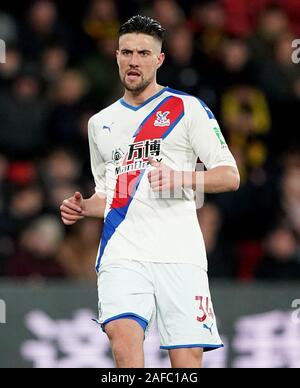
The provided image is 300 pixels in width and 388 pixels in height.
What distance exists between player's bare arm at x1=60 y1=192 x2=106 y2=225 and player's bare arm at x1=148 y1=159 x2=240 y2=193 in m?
0.59

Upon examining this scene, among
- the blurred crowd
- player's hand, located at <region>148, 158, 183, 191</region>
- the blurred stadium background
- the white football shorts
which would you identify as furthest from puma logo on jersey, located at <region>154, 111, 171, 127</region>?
the blurred crowd

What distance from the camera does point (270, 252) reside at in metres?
10.6

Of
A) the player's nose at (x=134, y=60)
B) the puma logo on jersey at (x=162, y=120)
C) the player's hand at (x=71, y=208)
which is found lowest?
the player's hand at (x=71, y=208)

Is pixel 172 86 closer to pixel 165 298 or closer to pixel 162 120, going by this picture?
pixel 162 120

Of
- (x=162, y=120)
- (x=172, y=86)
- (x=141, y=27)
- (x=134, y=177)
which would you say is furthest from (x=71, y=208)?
(x=172, y=86)

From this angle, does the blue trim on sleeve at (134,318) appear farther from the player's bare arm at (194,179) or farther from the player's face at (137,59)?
the player's face at (137,59)

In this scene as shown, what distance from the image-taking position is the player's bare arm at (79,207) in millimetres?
6441

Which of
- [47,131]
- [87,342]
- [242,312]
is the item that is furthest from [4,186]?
[242,312]

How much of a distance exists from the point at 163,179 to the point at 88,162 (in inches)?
206

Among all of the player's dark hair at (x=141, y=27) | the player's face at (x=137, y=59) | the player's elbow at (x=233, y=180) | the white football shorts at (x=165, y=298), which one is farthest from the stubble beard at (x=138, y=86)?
the white football shorts at (x=165, y=298)

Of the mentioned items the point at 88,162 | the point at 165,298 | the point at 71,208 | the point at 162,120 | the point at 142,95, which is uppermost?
the point at 88,162

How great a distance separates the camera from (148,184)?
629 cm

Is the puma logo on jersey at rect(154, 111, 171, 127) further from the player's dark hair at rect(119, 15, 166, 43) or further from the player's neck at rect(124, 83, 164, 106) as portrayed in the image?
the player's dark hair at rect(119, 15, 166, 43)

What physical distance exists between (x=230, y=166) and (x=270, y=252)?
4.55m
